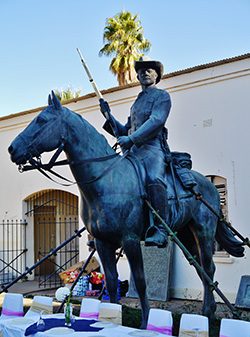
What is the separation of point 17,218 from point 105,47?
33.4ft

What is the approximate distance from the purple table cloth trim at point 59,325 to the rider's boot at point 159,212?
113 cm

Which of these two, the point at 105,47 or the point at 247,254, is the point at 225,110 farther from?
the point at 105,47

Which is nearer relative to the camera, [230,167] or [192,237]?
[192,237]

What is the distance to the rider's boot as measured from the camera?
17.1 ft

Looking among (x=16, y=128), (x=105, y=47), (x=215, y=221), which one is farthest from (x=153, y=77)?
(x=105, y=47)

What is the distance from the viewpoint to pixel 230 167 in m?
9.73

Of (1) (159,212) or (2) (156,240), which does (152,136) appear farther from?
(2) (156,240)

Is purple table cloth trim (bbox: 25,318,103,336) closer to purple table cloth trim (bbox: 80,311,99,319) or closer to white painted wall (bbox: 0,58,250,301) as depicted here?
purple table cloth trim (bbox: 80,311,99,319)

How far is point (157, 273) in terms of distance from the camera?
10.2 m

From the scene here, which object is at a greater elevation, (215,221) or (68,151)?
(68,151)

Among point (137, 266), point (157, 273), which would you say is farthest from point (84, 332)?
point (157, 273)

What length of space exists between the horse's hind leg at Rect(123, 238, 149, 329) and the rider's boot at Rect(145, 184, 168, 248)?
0.16 m

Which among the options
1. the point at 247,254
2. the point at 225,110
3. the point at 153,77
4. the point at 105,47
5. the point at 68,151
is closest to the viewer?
the point at 68,151

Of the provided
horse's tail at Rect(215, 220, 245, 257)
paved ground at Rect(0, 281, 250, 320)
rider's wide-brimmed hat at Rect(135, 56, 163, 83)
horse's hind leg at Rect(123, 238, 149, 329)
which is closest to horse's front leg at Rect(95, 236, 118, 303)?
horse's hind leg at Rect(123, 238, 149, 329)
